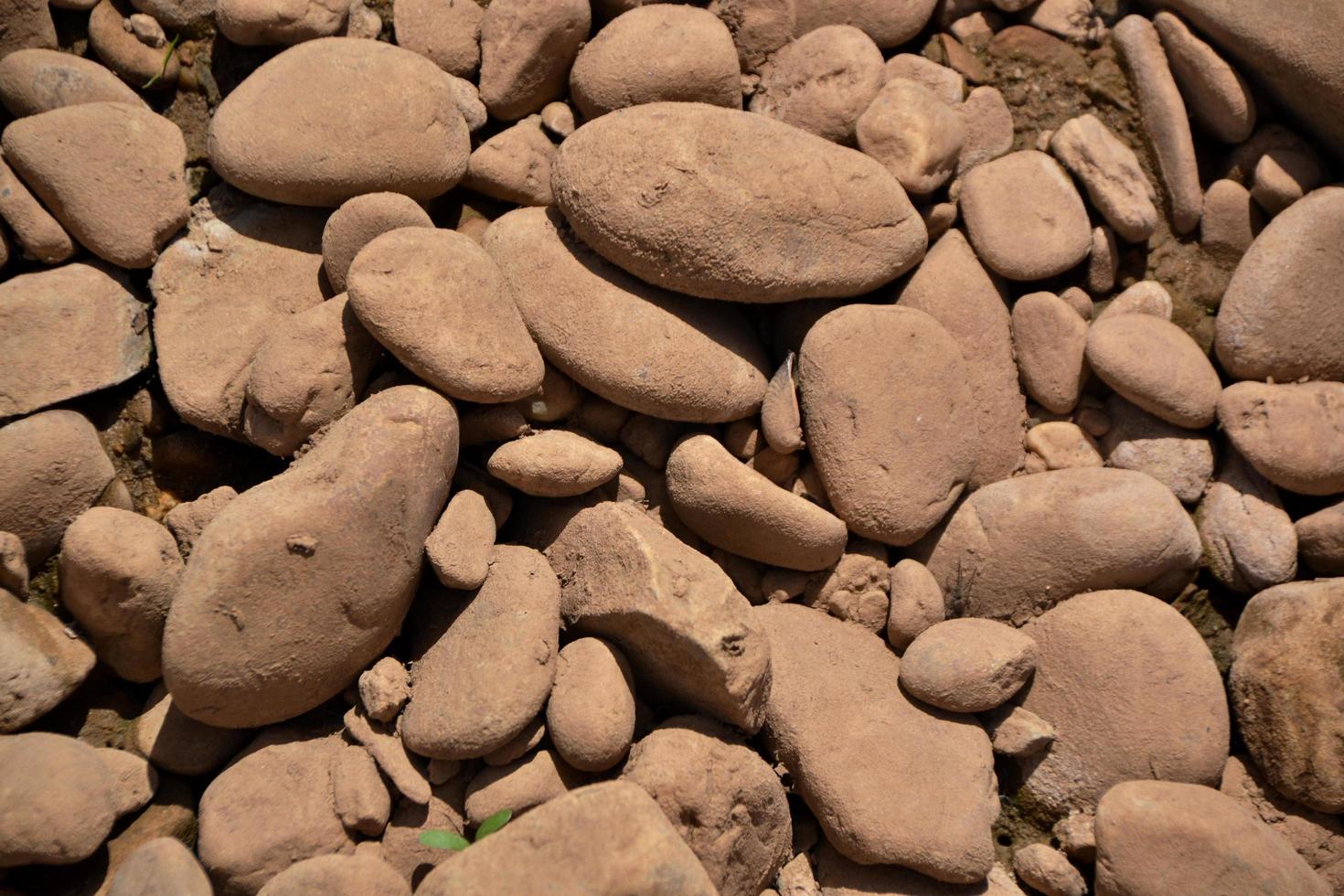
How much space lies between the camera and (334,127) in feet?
7.75

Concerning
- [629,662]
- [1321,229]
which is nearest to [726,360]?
[629,662]

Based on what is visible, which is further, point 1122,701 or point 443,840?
point 1122,701

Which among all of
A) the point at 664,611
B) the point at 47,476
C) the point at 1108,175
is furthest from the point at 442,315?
the point at 1108,175

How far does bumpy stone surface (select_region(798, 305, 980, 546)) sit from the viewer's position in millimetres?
2412

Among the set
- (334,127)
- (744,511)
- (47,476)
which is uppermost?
(334,127)

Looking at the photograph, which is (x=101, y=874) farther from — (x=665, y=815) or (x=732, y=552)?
(x=732, y=552)

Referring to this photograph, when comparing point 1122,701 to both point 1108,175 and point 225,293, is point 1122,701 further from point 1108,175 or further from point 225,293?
point 225,293

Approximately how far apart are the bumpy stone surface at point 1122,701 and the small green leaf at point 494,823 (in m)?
1.25

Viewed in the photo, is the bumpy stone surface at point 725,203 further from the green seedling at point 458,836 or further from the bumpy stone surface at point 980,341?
the green seedling at point 458,836

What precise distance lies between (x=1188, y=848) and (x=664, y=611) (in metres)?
1.26

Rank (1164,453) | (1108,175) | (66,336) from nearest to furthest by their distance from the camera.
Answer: (66,336) → (1164,453) → (1108,175)

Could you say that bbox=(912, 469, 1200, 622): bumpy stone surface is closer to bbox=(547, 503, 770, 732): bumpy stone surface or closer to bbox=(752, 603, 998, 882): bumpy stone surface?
bbox=(752, 603, 998, 882): bumpy stone surface

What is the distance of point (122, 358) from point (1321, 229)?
3011 millimetres

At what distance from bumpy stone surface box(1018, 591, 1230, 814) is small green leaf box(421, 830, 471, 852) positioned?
1.34 meters
